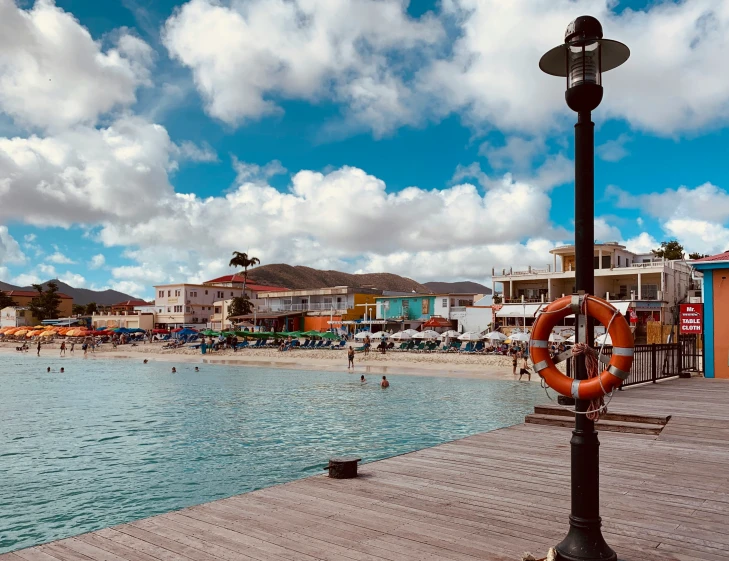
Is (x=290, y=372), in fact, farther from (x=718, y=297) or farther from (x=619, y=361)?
(x=619, y=361)

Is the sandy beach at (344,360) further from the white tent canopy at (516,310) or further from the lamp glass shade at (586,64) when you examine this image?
the lamp glass shade at (586,64)

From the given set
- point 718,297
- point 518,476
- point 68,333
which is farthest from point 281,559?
point 68,333

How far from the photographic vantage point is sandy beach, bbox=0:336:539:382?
119 feet

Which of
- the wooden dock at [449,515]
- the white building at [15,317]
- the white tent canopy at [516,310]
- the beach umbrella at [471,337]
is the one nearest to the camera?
the wooden dock at [449,515]

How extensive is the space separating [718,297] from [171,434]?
16902 millimetres

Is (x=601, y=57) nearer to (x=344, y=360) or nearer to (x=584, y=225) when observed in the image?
(x=584, y=225)

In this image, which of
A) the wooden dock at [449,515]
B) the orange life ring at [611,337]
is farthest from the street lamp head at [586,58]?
the wooden dock at [449,515]

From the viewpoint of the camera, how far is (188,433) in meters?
17.5

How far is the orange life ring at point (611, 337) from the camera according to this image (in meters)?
3.70

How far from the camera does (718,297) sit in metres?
17.0

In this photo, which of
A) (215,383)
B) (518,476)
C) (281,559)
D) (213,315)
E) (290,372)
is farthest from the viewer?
(213,315)

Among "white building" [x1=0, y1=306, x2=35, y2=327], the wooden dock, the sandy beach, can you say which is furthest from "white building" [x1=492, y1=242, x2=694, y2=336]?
"white building" [x1=0, y1=306, x2=35, y2=327]

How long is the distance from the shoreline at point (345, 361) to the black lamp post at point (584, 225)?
29.3m

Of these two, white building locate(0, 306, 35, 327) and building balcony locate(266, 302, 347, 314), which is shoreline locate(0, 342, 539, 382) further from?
white building locate(0, 306, 35, 327)
